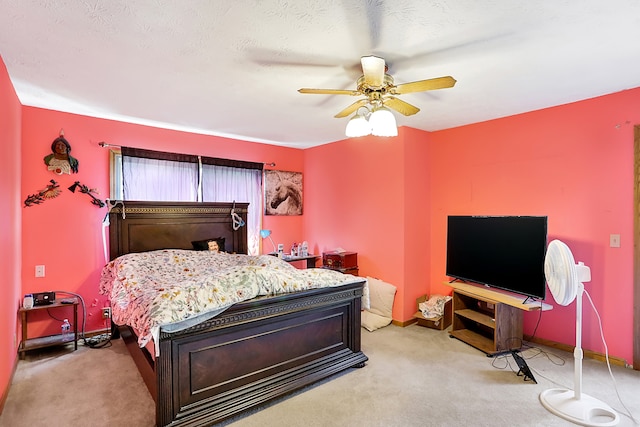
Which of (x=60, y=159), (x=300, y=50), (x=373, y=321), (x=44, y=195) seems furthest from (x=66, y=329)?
(x=300, y=50)

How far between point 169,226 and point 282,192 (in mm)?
1915

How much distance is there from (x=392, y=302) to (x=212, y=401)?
255cm

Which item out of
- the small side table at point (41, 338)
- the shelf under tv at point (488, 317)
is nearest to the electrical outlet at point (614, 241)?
the shelf under tv at point (488, 317)

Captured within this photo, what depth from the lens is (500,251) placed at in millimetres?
3379

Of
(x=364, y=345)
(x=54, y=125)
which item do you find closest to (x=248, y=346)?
(x=364, y=345)

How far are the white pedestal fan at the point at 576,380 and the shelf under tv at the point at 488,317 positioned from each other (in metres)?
0.63

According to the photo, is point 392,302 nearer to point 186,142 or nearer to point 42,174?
point 186,142

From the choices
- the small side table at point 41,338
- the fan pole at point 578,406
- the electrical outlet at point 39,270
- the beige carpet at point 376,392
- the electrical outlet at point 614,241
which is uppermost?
the electrical outlet at point 614,241

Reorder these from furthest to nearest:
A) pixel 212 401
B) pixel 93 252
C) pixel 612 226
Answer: pixel 93 252 → pixel 612 226 → pixel 212 401

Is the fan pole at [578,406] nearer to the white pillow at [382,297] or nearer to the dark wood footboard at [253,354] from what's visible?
the dark wood footboard at [253,354]

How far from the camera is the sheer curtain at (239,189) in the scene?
466 cm

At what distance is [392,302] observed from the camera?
419cm

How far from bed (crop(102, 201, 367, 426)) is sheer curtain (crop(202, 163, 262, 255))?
79.9 inches

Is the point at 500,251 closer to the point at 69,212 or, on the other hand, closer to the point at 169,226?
the point at 169,226
